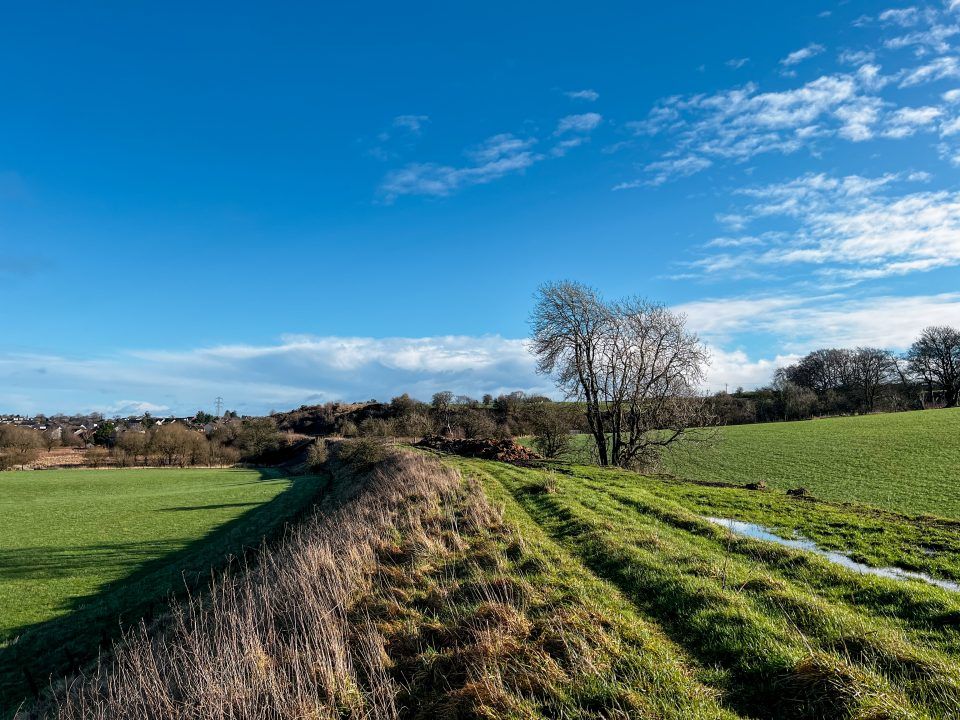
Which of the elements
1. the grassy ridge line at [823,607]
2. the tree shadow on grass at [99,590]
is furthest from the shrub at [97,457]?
the grassy ridge line at [823,607]

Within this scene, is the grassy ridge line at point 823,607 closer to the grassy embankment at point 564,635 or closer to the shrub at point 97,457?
the grassy embankment at point 564,635

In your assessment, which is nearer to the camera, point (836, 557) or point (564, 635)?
point (564, 635)

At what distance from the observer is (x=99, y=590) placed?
1362cm

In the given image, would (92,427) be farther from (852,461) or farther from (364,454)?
(852,461)

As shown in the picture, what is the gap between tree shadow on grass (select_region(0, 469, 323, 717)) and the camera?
374 inches

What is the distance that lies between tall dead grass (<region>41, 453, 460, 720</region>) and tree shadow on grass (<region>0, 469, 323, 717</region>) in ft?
3.59

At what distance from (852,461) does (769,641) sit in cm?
3256

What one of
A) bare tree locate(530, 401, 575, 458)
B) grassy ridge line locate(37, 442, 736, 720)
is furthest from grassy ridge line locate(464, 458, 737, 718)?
bare tree locate(530, 401, 575, 458)

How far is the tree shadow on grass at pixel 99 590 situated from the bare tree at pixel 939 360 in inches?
3780

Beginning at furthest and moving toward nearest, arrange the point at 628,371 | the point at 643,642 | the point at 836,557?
1. the point at 628,371
2. the point at 836,557
3. the point at 643,642

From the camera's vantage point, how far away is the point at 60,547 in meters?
17.9

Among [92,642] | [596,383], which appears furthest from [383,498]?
[596,383]

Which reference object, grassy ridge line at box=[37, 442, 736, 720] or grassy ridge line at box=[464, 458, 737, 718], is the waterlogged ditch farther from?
grassy ridge line at box=[37, 442, 736, 720]

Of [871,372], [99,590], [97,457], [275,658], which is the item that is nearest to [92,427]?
[97,457]
